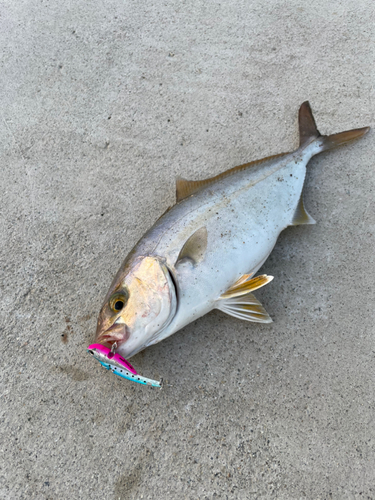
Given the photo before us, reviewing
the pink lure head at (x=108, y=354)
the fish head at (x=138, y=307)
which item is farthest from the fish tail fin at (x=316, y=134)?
the pink lure head at (x=108, y=354)

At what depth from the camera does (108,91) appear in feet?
9.25

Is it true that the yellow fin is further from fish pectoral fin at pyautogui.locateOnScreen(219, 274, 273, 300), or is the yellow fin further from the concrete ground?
the concrete ground

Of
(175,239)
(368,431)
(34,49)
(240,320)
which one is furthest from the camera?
(34,49)

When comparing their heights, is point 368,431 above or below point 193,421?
below

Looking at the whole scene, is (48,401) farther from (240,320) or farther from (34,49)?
(34,49)

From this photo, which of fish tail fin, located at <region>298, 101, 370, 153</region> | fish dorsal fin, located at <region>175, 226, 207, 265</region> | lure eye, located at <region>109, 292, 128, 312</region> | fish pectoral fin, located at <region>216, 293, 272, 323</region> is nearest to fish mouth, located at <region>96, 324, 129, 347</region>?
lure eye, located at <region>109, 292, 128, 312</region>

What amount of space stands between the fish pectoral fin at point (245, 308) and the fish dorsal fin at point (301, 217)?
0.62 m

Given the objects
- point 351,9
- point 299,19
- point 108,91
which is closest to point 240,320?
point 108,91

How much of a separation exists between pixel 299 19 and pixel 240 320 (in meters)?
2.62

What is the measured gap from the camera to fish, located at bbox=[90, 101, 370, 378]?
1.85 meters

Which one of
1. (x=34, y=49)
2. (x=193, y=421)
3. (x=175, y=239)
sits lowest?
(x=193, y=421)

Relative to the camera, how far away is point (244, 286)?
1991 millimetres

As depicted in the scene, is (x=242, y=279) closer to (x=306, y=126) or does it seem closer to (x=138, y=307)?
(x=138, y=307)

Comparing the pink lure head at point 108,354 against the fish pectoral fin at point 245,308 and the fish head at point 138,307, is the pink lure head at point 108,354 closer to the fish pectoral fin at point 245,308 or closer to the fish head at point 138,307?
the fish head at point 138,307
